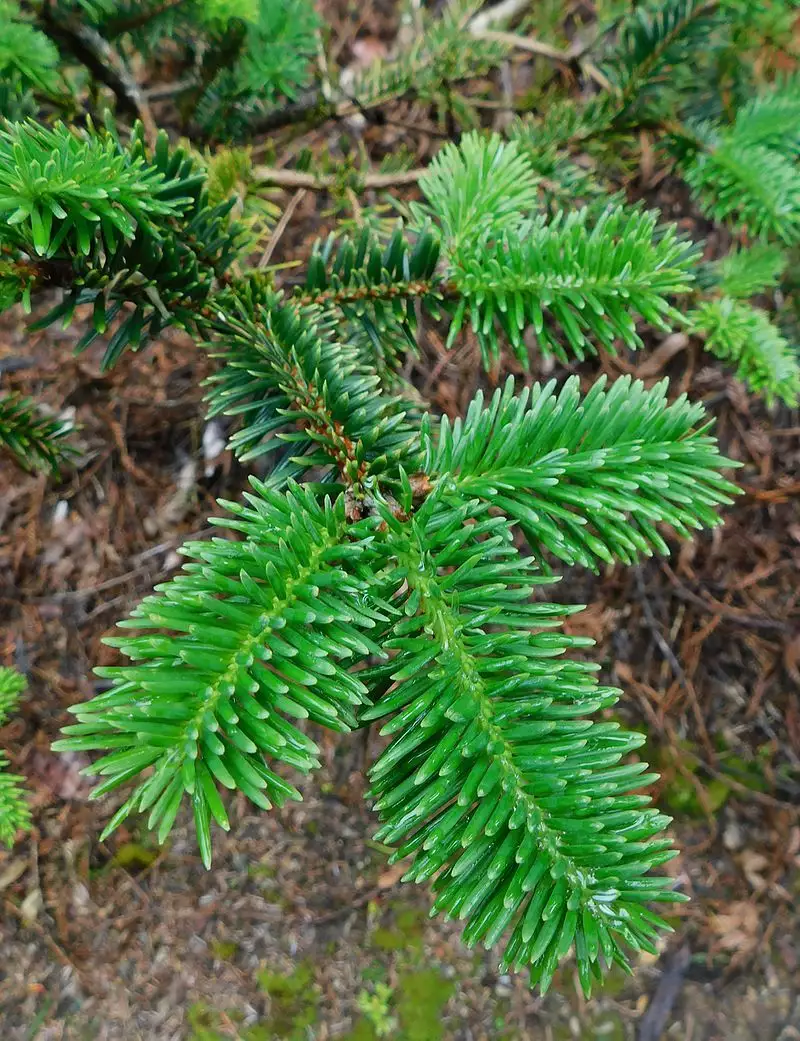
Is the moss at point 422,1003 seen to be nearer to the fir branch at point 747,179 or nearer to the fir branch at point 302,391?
the fir branch at point 302,391

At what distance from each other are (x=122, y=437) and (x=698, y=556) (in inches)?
84.9

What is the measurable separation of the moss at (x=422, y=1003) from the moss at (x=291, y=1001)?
1.04 feet

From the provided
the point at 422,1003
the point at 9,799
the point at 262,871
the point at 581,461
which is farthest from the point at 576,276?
the point at 422,1003

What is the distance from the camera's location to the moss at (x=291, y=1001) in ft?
7.84

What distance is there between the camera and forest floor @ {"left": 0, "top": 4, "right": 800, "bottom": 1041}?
2.27m

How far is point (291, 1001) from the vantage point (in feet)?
7.86

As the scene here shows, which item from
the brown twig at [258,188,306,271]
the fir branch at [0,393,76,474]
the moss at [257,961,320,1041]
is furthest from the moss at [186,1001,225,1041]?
the brown twig at [258,188,306,271]

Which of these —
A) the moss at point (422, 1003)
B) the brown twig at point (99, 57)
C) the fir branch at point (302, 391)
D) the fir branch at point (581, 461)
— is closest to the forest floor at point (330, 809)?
the moss at point (422, 1003)

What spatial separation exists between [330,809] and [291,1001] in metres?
0.72

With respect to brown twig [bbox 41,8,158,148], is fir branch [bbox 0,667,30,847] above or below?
below

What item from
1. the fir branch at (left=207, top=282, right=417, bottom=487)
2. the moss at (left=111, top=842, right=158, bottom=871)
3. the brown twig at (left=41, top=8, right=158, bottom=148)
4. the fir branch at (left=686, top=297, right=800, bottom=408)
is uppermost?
the brown twig at (left=41, top=8, right=158, bottom=148)

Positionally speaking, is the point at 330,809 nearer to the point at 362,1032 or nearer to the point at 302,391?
the point at 362,1032

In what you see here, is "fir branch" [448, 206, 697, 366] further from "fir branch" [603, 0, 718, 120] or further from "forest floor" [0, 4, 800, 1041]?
"forest floor" [0, 4, 800, 1041]

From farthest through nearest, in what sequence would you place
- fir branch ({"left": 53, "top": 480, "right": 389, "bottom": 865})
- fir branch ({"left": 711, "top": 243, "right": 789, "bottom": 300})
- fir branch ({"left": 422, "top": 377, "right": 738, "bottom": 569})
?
fir branch ({"left": 711, "top": 243, "right": 789, "bottom": 300}) < fir branch ({"left": 422, "top": 377, "right": 738, "bottom": 569}) < fir branch ({"left": 53, "top": 480, "right": 389, "bottom": 865})
